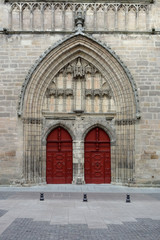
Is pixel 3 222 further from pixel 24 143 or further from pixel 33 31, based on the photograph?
pixel 33 31

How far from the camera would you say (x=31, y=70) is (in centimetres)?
1482

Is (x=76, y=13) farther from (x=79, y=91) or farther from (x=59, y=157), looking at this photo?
(x=59, y=157)

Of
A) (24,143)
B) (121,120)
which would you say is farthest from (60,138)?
(121,120)

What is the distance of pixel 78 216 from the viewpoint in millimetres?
9008

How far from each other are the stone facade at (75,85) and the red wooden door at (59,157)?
1.03 ft

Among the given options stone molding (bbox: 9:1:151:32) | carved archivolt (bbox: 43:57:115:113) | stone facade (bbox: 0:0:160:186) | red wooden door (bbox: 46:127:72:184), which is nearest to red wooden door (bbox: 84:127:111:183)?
stone facade (bbox: 0:0:160:186)

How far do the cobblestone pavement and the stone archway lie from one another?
8.99 feet

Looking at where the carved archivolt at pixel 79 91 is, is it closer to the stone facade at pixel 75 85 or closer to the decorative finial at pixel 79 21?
the stone facade at pixel 75 85

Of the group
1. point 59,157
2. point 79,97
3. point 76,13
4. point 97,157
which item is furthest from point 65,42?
point 97,157

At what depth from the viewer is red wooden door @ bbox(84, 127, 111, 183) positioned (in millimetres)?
15758

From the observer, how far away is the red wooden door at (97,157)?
15.8 meters

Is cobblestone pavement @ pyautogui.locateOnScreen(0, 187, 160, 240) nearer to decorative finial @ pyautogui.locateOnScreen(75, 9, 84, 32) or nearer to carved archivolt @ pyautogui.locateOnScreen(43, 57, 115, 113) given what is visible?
carved archivolt @ pyautogui.locateOnScreen(43, 57, 115, 113)

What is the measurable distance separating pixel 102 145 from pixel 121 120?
67.4 inches

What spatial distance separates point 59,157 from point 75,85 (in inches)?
154
